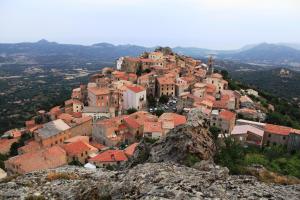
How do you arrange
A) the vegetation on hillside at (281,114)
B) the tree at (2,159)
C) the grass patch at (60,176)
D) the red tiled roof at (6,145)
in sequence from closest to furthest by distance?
the grass patch at (60,176) → the tree at (2,159) → the vegetation on hillside at (281,114) → the red tiled roof at (6,145)

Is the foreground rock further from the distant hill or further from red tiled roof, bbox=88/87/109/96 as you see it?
the distant hill

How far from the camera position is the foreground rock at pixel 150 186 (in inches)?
523

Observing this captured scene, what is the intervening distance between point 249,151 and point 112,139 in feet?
69.1

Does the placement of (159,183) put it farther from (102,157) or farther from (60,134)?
(60,134)

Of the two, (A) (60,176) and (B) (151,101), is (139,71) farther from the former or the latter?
(A) (60,176)

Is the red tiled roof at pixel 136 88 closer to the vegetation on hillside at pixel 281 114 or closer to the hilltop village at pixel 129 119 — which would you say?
the hilltop village at pixel 129 119

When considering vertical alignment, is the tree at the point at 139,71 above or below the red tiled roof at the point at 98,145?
above

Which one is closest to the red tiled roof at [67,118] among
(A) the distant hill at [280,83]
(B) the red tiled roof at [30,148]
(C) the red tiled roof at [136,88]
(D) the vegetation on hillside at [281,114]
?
(B) the red tiled roof at [30,148]

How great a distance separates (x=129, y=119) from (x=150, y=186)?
38.7 metres

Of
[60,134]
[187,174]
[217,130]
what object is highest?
[187,174]

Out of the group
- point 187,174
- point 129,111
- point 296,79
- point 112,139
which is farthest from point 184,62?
point 296,79

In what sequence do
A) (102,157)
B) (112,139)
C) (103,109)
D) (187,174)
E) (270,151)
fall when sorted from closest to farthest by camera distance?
1. (187,174)
2. (270,151)
3. (102,157)
4. (112,139)
5. (103,109)

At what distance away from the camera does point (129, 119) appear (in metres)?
52.7

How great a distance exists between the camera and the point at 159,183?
1423cm
